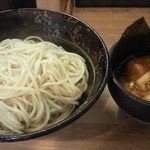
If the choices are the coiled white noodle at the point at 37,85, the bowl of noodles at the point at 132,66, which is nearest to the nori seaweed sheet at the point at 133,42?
the bowl of noodles at the point at 132,66

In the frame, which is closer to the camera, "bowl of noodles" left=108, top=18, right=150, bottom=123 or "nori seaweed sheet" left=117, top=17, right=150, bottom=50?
"bowl of noodles" left=108, top=18, right=150, bottom=123

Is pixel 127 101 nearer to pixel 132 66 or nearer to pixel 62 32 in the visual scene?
pixel 132 66

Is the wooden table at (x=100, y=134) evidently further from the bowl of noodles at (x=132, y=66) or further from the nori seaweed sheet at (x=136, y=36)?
the nori seaweed sheet at (x=136, y=36)

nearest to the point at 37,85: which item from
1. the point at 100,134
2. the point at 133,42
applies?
the point at 100,134

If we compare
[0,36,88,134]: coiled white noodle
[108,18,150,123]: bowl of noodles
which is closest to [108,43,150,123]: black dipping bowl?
[108,18,150,123]: bowl of noodles

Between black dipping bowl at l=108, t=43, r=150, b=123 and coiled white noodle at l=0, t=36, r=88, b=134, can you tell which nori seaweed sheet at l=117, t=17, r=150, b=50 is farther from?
coiled white noodle at l=0, t=36, r=88, b=134

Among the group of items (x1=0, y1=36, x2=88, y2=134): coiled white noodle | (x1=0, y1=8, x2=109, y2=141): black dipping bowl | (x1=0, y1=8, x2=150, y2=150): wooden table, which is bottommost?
(x1=0, y1=8, x2=150, y2=150): wooden table

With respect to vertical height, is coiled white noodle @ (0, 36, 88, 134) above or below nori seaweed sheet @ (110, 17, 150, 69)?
below
